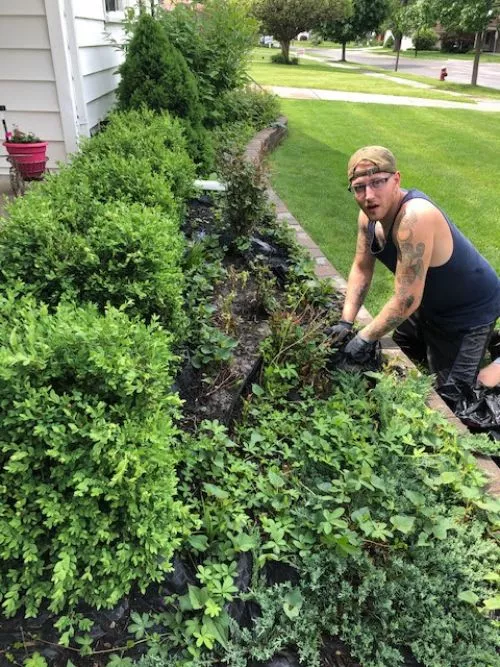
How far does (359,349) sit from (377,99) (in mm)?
14327

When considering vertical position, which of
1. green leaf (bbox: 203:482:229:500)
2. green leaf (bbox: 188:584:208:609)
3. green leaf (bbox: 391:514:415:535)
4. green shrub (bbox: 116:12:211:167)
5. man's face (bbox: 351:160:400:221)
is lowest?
green leaf (bbox: 188:584:208:609)

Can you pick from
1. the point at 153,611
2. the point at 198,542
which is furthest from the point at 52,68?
the point at 153,611

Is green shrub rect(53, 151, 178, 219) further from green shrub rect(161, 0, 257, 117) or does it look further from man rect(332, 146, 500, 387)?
green shrub rect(161, 0, 257, 117)

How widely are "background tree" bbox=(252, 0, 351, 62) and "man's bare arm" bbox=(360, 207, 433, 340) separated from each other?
3116cm

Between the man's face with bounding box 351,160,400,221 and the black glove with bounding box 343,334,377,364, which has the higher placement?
the man's face with bounding box 351,160,400,221

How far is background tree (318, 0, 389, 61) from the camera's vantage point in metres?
34.2

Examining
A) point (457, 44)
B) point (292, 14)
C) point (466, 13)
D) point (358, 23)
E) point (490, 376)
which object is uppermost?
point (358, 23)

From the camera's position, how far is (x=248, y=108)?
827 centimetres

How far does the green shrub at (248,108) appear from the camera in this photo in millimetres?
7446

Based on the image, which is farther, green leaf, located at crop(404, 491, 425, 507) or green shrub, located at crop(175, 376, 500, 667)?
green leaf, located at crop(404, 491, 425, 507)

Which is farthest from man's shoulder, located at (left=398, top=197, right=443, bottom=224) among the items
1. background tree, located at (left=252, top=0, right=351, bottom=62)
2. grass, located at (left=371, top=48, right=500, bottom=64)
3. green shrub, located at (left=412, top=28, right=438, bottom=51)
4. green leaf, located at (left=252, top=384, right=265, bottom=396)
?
green shrub, located at (left=412, top=28, right=438, bottom=51)

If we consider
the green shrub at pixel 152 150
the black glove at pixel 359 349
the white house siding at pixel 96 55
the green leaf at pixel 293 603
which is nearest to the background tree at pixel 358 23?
the white house siding at pixel 96 55

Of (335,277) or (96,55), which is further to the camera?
(96,55)

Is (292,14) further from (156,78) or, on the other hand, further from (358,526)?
(358,526)
